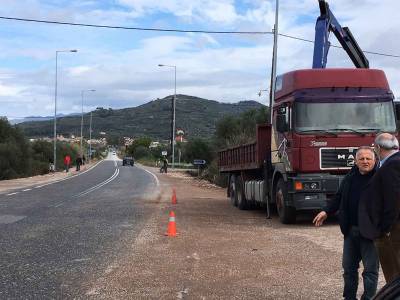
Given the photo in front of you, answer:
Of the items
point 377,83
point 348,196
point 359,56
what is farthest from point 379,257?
point 359,56

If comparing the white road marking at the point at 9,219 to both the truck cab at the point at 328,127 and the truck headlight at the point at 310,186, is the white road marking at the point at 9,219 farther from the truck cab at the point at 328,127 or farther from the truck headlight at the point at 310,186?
the truck headlight at the point at 310,186

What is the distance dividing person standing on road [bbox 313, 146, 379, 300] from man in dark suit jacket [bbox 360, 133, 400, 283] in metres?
0.16

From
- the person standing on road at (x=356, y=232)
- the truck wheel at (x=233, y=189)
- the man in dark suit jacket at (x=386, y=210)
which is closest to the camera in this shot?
the man in dark suit jacket at (x=386, y=210)

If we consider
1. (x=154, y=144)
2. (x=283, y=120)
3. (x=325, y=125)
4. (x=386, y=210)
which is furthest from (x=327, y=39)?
(x=154, y=144)

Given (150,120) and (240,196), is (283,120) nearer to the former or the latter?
(240,196)

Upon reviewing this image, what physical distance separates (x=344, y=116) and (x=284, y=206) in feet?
8.24

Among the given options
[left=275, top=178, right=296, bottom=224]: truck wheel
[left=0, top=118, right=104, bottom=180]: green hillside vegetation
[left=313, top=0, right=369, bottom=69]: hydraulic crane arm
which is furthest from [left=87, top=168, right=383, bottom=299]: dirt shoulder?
[left=0, top=118, right=104, bottom=180]: green hillside vegetation

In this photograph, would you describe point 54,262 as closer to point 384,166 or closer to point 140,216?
point 384,166

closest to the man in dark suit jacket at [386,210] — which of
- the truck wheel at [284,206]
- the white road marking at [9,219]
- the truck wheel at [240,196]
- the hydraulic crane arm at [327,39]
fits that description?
the truck wheel at [284,206]

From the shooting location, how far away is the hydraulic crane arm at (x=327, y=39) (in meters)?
17.7

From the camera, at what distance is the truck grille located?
12812 millimetres

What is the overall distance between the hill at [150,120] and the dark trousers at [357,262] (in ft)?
318

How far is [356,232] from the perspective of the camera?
5.53 m

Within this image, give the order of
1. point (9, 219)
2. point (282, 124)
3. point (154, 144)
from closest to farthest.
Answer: point (282, 124) < point (9, 219) < point (154, 144)
